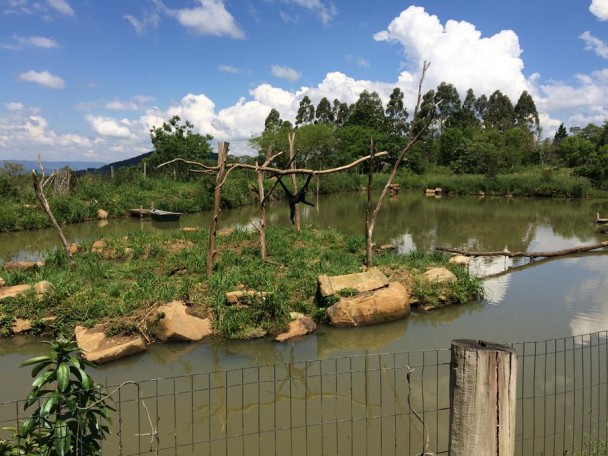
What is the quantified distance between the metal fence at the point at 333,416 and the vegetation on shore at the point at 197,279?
1.63m

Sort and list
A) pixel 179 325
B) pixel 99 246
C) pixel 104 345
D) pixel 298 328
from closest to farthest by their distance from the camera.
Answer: pixel 104 345
pixel 179 325
pixel 298 328
pixel 99 246

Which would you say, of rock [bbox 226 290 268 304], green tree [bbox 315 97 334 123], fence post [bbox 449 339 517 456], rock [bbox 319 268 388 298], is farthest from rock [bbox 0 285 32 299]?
green tree [bbox 315 97 334 123]

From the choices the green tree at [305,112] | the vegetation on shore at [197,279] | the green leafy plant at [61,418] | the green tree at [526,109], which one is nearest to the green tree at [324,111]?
the green tree at [305,112]

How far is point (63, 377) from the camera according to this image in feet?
9.25

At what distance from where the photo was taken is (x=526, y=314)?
28.0 feet

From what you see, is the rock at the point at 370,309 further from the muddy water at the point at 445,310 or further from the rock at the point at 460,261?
the rock at the point at 460,261

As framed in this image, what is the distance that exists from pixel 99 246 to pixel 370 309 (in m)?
7.53

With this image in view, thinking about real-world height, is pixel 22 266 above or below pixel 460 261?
above

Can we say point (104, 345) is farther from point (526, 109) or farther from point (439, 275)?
point (526, 109)

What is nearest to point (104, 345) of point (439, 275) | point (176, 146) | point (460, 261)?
point (439, 275)

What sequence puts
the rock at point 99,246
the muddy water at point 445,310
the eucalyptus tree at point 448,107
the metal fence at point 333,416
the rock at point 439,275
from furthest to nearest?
the eucalyptus tree at point 448,107 → the rock at point 99,246 → the rock at point 439,275 → the muddy water at point 445,310 → the metal fence at point 333,416

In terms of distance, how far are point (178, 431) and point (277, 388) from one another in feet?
4.49

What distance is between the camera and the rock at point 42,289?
25.2ft

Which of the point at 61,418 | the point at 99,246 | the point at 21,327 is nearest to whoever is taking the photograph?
the point at 61,418
